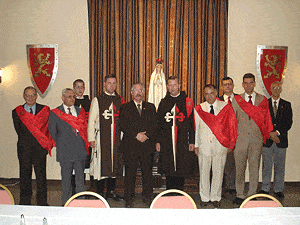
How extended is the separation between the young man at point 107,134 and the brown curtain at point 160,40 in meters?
1.34

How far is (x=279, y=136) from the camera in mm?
4125

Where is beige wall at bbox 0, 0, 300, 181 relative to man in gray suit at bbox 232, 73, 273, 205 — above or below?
above

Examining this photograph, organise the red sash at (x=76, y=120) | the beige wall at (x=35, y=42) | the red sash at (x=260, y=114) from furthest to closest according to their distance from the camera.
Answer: the beige wall at (x=35, y=42)
the red sash at (x=260, y=114)
the red sash at (x=76, y=120)

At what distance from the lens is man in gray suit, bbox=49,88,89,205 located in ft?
11.3

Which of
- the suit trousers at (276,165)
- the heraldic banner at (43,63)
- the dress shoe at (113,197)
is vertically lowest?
the dress shoe at (113,197)

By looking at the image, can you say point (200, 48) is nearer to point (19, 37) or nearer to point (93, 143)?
point (93, 143)

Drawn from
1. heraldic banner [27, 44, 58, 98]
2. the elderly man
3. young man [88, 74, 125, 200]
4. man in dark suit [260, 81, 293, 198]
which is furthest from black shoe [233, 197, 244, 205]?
heraldic banner [27, 44, 58, 98]

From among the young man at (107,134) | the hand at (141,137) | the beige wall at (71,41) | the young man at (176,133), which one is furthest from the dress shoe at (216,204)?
the beige wall at (71,41)

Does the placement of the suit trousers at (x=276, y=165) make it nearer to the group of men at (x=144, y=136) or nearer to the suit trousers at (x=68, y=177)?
the group of men at (x=144, y=136)

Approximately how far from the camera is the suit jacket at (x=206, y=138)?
3.54m

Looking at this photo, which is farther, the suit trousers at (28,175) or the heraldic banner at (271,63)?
the heraldic banner at (271,63)

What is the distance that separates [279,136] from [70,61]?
3.92m

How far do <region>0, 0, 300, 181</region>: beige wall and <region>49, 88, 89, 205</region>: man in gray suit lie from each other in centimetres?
169

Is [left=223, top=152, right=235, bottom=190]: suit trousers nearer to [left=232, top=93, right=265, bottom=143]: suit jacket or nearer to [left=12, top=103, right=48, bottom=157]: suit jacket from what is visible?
[left=232, top=93, right=265, bottom=143]: suit jacket
